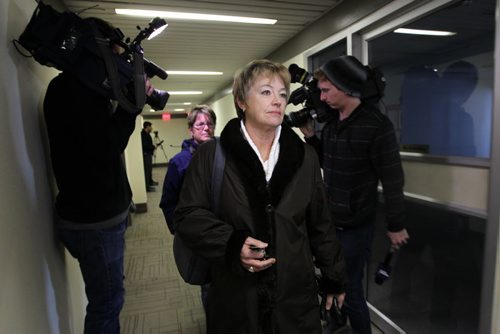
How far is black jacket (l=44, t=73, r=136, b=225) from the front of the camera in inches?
48.3

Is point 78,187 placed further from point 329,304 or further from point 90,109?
point 329,304

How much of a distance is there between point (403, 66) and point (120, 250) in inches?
75.1

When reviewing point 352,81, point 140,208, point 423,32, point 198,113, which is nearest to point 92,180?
point 198,113

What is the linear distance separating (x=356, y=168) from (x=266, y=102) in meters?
0.71

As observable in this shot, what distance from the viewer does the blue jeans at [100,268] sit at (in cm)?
132

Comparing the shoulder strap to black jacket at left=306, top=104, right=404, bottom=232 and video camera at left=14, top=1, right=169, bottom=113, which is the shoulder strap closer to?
video camera at left=14, top=1, right=169, bottom=113

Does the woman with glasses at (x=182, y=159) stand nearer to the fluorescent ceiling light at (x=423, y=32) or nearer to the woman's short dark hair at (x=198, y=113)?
the woman's short dark hair at (x=198, y=113)

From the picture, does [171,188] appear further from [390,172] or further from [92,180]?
[390,172]

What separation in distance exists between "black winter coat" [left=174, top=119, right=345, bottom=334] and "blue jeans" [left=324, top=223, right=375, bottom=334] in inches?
23.9

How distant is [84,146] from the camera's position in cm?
124

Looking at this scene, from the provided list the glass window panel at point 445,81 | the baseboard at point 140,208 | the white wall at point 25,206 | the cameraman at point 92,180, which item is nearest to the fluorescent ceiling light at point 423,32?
the glass window panel at point 445,81

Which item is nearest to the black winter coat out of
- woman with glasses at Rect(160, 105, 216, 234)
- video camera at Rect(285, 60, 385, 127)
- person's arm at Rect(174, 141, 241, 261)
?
person's arm at Rect(174, 141, 241, 261)

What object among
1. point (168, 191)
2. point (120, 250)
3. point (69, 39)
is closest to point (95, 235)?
point (120, 250)

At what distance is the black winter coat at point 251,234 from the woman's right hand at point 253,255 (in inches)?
0.8
